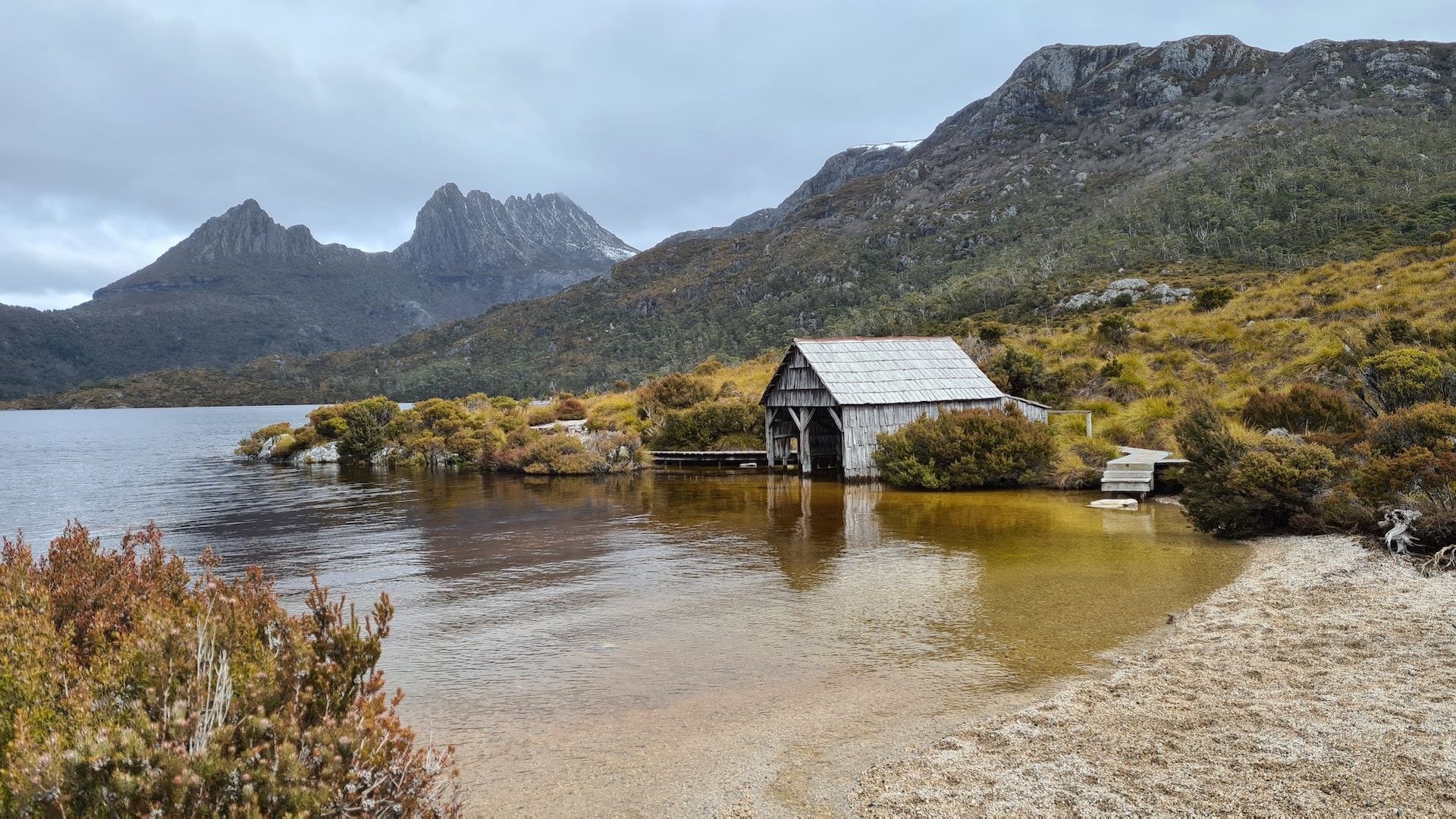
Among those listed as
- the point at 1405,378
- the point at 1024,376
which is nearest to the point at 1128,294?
the point at 1024,376

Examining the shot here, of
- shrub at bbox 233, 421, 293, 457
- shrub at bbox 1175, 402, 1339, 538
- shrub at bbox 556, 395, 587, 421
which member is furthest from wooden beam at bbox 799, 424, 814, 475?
shrub at bbox 233, 421, 293, 457

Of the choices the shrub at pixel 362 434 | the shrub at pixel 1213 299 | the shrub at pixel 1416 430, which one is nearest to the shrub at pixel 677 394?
the shrub at pixel 362 434

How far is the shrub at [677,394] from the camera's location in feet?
118

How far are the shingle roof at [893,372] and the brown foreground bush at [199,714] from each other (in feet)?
66.3

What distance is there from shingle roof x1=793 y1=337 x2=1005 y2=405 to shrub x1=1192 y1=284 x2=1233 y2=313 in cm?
1491

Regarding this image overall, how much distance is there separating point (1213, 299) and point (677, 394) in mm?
23841

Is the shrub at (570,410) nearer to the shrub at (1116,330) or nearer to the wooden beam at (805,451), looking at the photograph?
the wooden beam at (805,451)

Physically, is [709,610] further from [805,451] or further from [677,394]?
[677,394]

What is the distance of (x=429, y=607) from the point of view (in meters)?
11.5

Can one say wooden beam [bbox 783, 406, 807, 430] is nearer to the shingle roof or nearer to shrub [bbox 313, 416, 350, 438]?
the shingle roof

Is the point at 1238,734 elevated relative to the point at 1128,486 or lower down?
lower down

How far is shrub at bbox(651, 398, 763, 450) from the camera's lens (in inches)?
1244

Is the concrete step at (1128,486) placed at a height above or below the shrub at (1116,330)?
below

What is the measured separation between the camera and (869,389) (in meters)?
24.7
